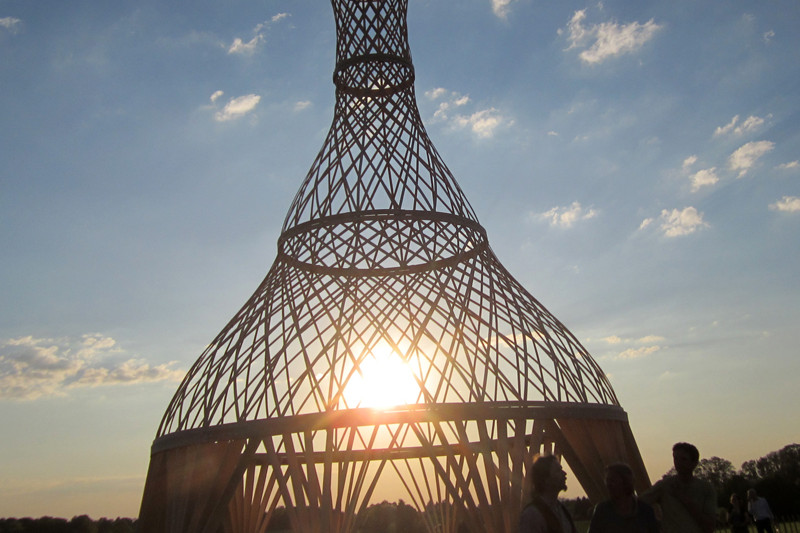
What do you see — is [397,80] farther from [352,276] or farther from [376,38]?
[352,276]

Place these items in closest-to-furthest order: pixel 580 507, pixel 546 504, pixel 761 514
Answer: pixel 546 504 < pixel 761 514 < pixel 580 507

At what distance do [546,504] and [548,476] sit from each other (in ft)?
0.49

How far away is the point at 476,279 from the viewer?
14.1 m

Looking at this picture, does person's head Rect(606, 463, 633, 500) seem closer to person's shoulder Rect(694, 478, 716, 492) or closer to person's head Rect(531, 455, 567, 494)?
person's head Rect(531, 455, 567, 494)

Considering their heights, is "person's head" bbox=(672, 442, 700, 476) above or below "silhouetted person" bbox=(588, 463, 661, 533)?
above

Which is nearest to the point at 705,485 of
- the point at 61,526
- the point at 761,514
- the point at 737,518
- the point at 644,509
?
the point at 644,509

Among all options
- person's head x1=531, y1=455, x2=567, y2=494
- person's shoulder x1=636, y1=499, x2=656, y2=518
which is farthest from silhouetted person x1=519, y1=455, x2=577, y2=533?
person's shoulder x1=636, y1=499, x2=656, y2=518

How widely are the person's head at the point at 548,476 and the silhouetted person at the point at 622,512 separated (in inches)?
14.4

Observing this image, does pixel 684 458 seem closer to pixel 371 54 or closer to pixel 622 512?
pixel 622 512

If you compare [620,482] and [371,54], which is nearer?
[620,482]

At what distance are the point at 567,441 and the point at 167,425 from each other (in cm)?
729

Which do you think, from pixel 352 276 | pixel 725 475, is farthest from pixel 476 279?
Result: pixel 725 475

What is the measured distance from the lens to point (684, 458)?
4.74 metres

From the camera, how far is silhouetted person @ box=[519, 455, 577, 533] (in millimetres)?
3811
